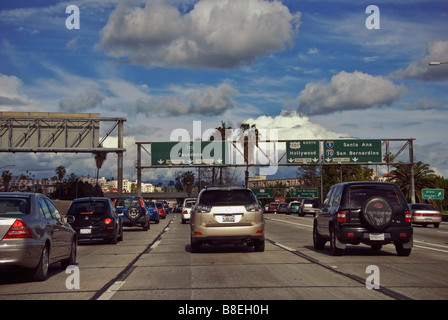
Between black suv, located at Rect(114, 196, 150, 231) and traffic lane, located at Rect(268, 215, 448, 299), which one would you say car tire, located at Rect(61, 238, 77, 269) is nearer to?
traffic lane, located at Rect(268, 215, 448, 299)

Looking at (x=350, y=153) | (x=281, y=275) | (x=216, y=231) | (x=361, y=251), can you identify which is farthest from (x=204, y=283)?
(x=350, y=153)

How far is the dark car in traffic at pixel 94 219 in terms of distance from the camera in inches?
813

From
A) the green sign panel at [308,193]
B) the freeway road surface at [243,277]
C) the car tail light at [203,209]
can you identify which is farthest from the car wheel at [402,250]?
the green sign panel at [308,193]

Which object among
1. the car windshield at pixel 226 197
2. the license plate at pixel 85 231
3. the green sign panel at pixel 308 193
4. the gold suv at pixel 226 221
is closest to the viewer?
the gold suv at pixel 226 221

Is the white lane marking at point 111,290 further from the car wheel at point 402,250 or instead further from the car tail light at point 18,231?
the car wheel at point 402,250

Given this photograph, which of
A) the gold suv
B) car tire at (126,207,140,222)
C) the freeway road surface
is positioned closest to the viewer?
the freeway road surface

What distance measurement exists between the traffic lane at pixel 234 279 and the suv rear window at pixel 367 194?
1.94 metres

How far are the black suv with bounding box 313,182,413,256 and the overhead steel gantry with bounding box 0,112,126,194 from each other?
114 feet

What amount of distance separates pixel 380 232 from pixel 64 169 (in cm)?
14024

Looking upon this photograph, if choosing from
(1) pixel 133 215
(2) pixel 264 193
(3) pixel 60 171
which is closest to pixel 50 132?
(1) pixel 133 215

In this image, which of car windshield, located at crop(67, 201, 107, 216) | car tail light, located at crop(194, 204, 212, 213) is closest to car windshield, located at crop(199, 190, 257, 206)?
car tail light, located at crop(194, 204, 212, 213)

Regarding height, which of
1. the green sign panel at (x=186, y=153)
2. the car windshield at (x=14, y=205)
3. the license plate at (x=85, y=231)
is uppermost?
the green sign panel at (x=186, y=153)

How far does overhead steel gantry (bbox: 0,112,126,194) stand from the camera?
4625 cm
